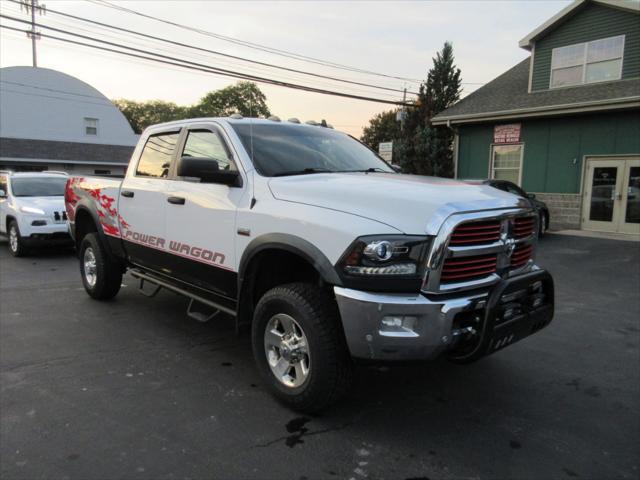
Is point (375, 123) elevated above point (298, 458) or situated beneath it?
elevated above

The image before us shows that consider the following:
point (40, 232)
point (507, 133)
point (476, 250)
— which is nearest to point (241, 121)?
point (476, 250)

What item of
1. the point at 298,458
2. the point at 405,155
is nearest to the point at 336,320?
the point at 298,458

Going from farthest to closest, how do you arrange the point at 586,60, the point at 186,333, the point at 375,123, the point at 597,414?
1. the point at 375,123
2. the point at 586,60
3. the point at 186,333
4. the point at 597,414

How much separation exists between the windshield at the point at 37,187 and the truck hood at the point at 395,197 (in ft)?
29.0

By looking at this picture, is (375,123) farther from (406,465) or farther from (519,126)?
(406,465)

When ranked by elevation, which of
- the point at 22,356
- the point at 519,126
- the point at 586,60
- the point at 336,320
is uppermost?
the point at 586,60

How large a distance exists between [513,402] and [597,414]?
1.79 ft

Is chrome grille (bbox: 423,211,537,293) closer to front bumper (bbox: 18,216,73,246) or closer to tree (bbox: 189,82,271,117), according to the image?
front bumper (bbox: 18,216,73,246)

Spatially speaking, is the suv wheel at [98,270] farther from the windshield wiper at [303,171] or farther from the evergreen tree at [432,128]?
the evergreen tree at [432,128]

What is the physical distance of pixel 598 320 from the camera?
5859 mm

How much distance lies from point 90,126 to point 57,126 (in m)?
2.36

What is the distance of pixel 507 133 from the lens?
A: 15516mm

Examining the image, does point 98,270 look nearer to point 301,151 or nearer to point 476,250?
point 301,151

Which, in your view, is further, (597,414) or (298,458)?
(597,414)
